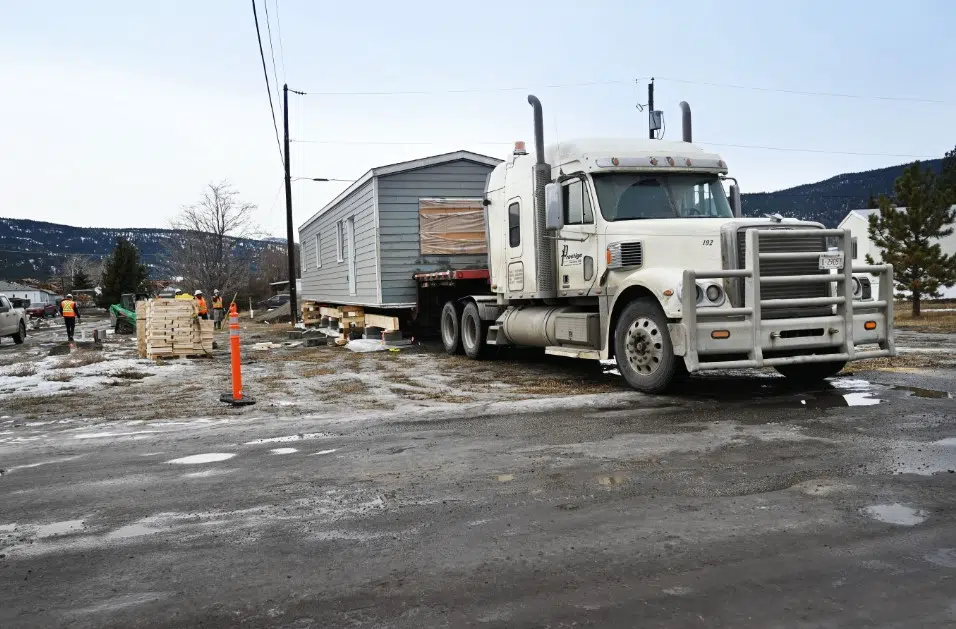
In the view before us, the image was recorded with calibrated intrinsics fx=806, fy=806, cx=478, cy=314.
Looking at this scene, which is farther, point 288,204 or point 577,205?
point 288,204

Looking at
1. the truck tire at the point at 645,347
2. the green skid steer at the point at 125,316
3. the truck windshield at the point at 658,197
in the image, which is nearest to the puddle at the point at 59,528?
the truck tire at the point at 645,347

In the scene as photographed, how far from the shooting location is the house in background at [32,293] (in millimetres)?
129625

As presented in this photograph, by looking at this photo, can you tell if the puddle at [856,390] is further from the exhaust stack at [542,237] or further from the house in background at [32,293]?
the house in background at [32,293]

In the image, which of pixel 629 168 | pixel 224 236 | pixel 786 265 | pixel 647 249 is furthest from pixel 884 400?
pixel 224 236

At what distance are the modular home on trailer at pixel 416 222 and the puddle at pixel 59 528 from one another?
468 inches

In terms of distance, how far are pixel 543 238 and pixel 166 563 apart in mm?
8375

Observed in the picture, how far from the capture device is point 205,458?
6.20m

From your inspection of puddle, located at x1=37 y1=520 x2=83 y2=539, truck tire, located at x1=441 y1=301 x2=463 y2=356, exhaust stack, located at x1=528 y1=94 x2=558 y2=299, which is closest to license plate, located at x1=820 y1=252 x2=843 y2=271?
exhaust stack, located at x1=528 y1=94 x2=558 y2=299

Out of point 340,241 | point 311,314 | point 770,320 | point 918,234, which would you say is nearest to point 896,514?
point 770,320

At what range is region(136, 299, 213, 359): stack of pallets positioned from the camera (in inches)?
645

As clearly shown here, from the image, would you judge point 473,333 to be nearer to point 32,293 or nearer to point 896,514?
point 896,514

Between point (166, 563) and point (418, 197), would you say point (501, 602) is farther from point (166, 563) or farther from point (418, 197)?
point (418, 197)

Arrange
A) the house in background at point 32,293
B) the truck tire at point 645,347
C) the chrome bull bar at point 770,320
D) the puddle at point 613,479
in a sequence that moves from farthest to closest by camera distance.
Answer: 1. the house in background at point 32,293
2. the truck tire at point 645,347
3. the chrome bull bar at point 770,320
4. the puddle at point 613,479

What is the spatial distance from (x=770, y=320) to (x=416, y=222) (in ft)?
32.5
